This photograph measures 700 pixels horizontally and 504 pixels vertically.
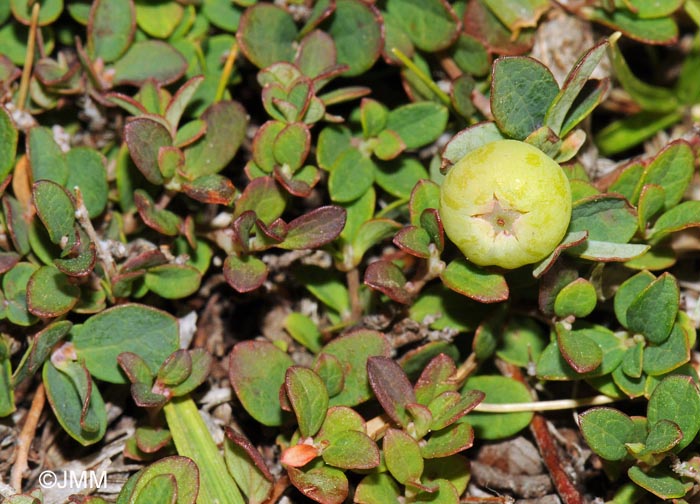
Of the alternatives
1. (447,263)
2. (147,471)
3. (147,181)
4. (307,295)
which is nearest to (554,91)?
(447,263)

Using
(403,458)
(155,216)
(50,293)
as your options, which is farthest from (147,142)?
(403,458)

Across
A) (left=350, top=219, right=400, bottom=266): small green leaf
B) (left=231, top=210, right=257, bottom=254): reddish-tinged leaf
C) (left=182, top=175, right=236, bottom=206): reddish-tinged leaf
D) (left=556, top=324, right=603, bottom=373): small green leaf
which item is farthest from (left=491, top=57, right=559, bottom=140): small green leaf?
(left=182, top=175, right=236, bottom=206): reddish-tinged leaf

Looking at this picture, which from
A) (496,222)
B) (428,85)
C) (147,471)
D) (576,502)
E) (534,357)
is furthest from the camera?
(428,85)

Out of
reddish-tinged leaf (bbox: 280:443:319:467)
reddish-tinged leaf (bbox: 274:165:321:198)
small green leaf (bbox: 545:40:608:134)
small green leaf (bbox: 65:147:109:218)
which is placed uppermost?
small green leaf (bbox: 545:40:608:134)

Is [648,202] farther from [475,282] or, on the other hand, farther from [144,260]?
[144,260]

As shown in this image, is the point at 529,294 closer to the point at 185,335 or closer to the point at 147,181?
the point at 185,335

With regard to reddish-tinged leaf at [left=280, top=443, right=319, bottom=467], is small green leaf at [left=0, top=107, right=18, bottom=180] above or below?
above

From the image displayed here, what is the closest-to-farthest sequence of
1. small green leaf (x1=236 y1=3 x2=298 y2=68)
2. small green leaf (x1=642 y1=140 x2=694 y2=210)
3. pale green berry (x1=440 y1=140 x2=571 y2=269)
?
1. pale green berry (x1=440 y1=140 x2=571 y2=269)
2. small green leaf (x1=642 y1=140 x2=694 y2=210)
3. small green leaf (x1=236 y1=3 x2=298 y2=68)

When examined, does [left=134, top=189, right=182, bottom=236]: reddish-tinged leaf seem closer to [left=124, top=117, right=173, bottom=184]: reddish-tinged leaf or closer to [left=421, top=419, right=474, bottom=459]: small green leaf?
[left=124, top=117, right=173, bottom=184]: reddish-tinged leaf
